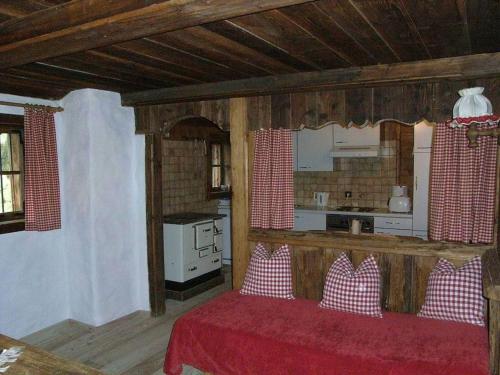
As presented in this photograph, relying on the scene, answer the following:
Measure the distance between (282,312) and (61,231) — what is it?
243cm

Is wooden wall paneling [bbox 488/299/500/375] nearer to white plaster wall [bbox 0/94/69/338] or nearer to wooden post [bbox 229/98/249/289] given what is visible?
wooden post [bbox 229/98/249/289]

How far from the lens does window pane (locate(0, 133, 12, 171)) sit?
3680 millimetres

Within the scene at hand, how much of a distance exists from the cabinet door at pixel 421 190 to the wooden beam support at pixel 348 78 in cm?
235

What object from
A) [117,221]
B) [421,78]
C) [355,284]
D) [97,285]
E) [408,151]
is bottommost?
[97,285]

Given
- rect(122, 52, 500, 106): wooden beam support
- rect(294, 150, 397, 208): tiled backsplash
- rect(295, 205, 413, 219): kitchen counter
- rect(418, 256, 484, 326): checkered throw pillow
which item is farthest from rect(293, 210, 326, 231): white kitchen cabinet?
rect(418, 256, 484, 326): checkered throw pillow

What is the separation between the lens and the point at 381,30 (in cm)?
209

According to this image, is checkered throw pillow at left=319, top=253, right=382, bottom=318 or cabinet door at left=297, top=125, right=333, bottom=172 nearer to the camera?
checkered throw pillow at left=319, top=253, right=382, bottom=318

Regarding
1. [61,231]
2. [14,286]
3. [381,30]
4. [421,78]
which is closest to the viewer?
[381,30]

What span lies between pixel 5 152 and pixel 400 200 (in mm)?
4474

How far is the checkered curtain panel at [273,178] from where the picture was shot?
3.46 meters

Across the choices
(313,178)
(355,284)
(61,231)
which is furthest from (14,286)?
(313,178)

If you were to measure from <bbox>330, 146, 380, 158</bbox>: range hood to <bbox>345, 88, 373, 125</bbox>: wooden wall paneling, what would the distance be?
243cm

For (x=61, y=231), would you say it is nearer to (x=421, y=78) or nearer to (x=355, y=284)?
(x=355, y=284)

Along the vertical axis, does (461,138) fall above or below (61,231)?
above
